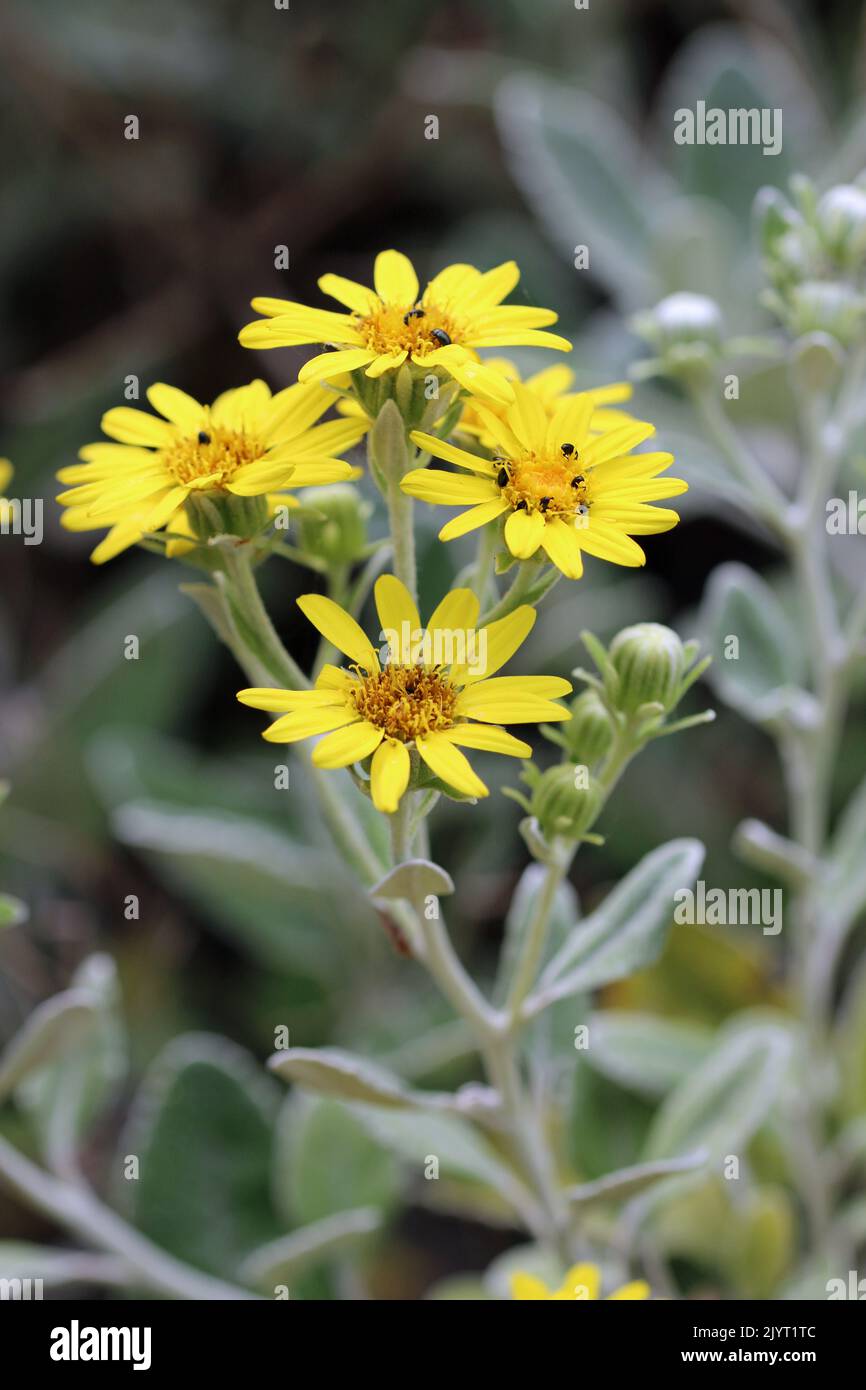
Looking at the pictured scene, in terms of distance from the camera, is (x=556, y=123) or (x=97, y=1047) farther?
(x=556, y=123)

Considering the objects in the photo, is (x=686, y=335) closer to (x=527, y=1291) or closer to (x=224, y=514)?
(x=224, y=514)

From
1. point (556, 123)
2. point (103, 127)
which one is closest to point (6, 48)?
point (103, 127)

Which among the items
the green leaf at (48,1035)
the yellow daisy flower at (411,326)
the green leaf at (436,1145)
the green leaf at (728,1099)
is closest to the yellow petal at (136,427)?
the yellow daisy flower at (411,326)

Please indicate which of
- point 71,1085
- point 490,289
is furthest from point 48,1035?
point 490,289

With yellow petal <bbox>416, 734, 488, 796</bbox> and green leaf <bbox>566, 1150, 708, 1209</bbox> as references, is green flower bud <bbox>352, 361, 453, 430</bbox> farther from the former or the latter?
green leaf <bbox>566, 1150, 708, 1209</bbox>

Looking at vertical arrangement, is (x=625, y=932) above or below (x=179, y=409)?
below

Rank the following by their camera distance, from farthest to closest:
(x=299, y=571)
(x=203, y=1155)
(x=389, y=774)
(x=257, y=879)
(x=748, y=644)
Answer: (x=299, y=571) → (x=257, y=879) → (x=203, y=1155) → (x=748, y=644) → (x=389, y=774)

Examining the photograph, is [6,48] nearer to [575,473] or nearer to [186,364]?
[186,364]

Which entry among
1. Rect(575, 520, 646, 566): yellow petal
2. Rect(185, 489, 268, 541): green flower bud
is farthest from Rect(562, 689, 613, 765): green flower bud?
Rect(185, 489, 268, 541): green flower bud
